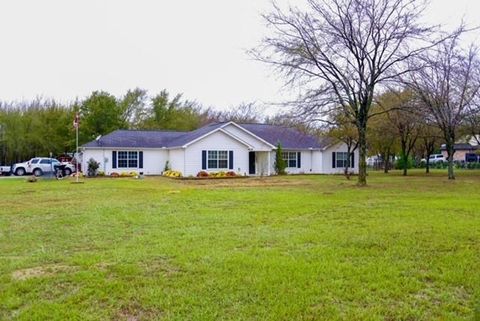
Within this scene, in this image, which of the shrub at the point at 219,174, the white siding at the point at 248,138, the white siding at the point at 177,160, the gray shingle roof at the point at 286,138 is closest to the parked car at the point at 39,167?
the white siding at the point at 177,160

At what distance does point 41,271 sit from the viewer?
521 centimetres

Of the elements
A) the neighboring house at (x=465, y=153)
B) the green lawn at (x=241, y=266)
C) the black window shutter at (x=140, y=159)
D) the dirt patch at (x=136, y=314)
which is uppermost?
the neighboring house at (x=465, y=153)

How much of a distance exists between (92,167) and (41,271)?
24390 mm

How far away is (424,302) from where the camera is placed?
13.7 feet

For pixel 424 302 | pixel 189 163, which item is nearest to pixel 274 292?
pixel 424 302

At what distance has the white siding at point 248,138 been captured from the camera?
30578mm

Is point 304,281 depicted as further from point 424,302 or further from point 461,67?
point 461,67

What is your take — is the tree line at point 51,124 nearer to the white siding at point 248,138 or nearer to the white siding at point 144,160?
the white siding at point 144,160

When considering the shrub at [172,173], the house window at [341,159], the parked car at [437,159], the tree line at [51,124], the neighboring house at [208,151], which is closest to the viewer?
the shrub at [172,173]

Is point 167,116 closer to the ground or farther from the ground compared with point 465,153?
farther from the ground

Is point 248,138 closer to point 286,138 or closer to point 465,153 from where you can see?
point 286,138

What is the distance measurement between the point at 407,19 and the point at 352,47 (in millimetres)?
2541

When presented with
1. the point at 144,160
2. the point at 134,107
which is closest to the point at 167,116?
the point at 134,107

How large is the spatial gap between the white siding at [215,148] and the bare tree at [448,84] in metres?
12.5
